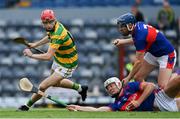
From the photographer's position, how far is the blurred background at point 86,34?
2214cm

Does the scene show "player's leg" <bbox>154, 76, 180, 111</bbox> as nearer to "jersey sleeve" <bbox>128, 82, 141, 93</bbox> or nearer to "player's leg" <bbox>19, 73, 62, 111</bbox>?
"jersey sleeve" <bbox>128, 82, 141, 93</bbox>

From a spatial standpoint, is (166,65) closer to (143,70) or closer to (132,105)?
(143,70)

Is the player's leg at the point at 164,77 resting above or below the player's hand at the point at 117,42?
below

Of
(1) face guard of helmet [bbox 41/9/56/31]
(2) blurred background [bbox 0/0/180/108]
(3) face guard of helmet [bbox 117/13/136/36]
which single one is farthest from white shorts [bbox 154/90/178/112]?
(2) blurred background [bbox 0/0/180/108]

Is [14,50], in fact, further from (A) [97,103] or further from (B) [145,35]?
(B) [145,35]

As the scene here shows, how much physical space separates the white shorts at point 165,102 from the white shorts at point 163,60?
2.78 feet

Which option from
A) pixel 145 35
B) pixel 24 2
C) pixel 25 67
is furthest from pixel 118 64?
pixel 145 35

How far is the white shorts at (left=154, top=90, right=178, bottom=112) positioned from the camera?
1414 cm

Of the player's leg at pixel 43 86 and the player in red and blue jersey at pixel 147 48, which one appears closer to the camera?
the player in red and blue jersey at pixel 147 48

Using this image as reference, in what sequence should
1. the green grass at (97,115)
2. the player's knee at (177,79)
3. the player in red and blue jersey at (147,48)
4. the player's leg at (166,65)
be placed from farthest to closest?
the player's leg at (166,65), the player in red and blue jersey at (147,48), the player's knee at (177,79), the green grass at (97,115)

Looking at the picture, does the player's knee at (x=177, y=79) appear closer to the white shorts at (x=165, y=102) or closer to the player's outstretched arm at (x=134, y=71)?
the white shorts at (x=165, y=102)

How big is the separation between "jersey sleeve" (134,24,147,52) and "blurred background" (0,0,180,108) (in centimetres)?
682

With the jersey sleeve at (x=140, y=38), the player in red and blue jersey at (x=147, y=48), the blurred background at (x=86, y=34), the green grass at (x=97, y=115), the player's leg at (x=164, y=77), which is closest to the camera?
the green grass at (x=97, y=115)

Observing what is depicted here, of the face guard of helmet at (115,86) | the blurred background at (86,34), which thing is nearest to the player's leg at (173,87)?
the face guard of helmet at (115,86)
